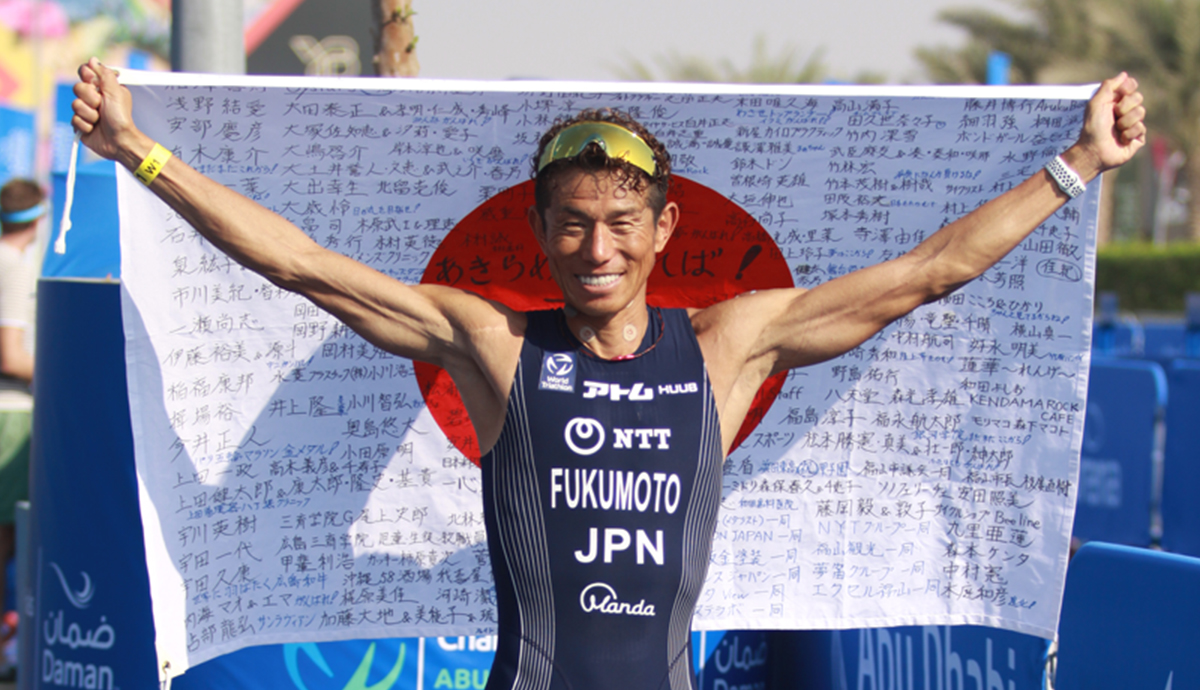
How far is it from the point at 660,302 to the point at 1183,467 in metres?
5.60

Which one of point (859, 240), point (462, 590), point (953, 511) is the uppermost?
point (859, 240)

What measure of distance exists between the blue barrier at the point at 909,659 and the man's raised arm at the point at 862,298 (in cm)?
119

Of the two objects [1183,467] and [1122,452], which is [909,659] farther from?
[1122,452]

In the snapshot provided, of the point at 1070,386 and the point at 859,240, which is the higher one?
the point at 859,240

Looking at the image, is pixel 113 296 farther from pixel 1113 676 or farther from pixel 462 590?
pixel 1113 676

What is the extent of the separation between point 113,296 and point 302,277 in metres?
1.25


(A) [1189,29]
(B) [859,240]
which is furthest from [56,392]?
(A) [1189,29]

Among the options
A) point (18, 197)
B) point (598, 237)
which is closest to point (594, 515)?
point (598, 237)

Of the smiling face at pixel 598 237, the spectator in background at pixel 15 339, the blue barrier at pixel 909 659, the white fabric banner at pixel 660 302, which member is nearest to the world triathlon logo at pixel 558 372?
the smiling face at pixel 598 237

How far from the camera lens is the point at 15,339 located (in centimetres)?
576

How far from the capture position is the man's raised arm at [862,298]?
106 inches

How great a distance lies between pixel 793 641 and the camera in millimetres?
4227

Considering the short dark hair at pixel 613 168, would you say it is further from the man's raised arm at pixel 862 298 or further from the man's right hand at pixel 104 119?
the man's right hand at pixel 104 119

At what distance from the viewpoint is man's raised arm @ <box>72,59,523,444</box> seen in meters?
2.54
